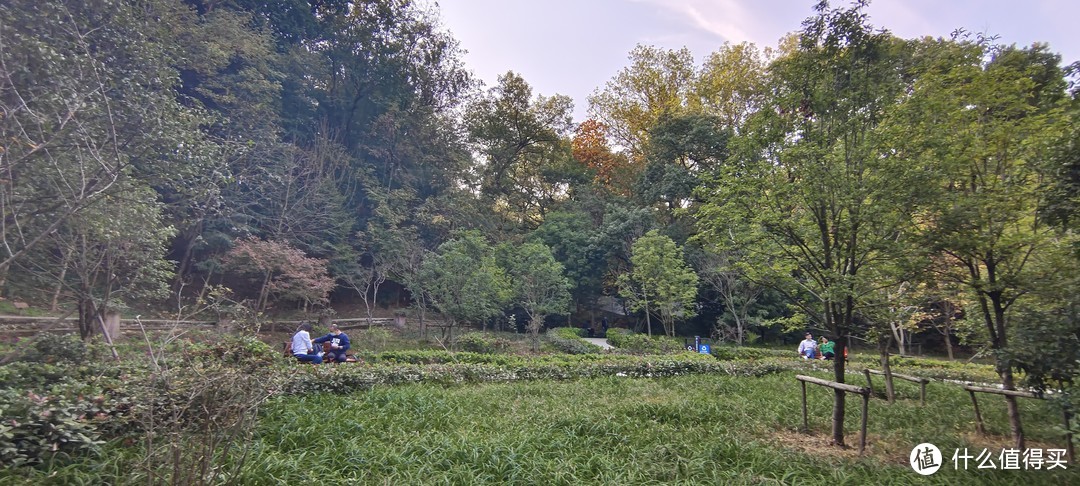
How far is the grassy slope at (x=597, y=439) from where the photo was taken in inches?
133

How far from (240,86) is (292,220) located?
4109mm

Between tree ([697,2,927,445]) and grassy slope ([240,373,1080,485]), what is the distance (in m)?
0.90

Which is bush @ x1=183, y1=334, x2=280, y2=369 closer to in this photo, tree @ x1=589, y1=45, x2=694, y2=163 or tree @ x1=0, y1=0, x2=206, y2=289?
tree @ x1=0, y1=0, x2=206, y2=289

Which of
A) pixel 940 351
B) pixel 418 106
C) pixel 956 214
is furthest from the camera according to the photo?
pixel 418 106

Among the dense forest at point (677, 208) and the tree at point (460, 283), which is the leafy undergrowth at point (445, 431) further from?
the tree at point (460, 283)

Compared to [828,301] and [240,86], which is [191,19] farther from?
[828,301]

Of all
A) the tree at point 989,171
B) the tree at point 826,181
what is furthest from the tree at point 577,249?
the tree at point 989,171

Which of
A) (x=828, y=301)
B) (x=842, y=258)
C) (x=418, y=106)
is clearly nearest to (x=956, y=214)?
(x=842, y=258)

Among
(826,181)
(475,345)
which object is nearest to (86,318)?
(475,345)

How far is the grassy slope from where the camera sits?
3.38m

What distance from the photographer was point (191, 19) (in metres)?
11.7

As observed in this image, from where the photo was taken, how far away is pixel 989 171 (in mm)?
4621

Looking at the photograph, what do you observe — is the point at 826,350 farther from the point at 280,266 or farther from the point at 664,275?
→ the point at 280,266

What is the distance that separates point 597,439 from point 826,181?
10.7ft
